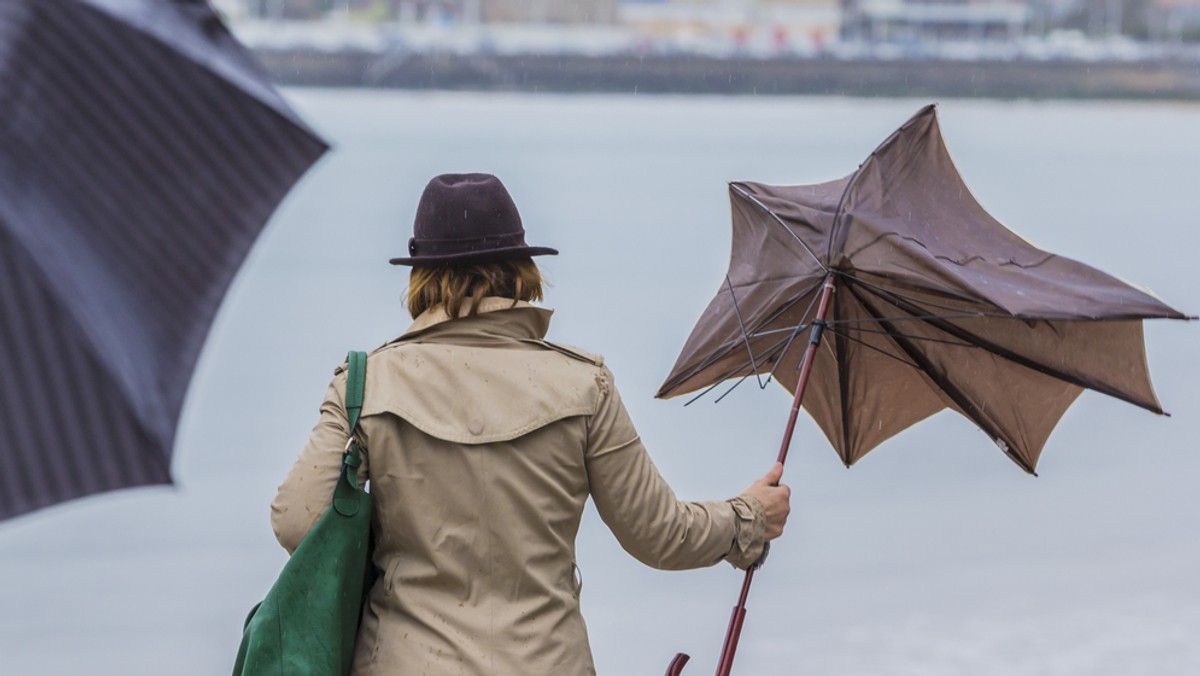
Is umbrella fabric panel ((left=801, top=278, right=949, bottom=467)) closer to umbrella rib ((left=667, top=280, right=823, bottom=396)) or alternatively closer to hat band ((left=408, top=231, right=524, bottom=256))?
umbrella rib ((left=667, top=280, right=823, bottom=396))

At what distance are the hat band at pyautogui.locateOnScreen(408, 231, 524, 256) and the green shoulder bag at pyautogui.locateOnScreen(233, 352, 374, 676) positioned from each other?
181 millimetres

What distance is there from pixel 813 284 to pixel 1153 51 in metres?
52.4

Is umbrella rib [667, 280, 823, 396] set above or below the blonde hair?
below

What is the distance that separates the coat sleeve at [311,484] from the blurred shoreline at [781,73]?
44.2 meters

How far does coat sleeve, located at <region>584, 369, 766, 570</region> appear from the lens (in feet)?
5.98

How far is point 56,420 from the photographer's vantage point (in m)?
1.65

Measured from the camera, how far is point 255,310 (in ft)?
46.0

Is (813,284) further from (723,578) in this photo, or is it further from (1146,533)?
(1146,533)

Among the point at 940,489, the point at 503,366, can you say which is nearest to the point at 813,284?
the point at 503,366

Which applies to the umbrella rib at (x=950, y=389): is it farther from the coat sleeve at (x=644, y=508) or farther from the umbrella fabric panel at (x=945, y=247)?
the coat sleeve at (x=644, y=508)

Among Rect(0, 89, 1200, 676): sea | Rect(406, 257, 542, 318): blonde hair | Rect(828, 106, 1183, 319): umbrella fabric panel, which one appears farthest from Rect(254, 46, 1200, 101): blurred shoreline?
Rect(406, 257, 542, 318): blonde hair

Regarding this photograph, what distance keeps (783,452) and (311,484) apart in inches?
25.8

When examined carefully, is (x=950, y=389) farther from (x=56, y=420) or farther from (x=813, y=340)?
(x=56, y=420)

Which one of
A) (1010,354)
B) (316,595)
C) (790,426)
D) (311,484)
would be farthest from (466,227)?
(1010,354)
